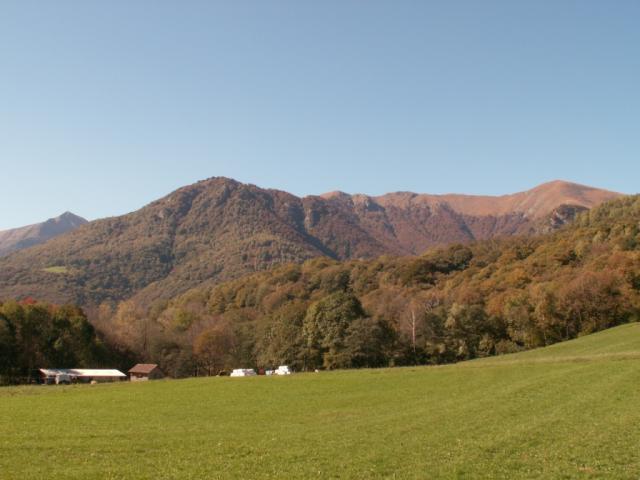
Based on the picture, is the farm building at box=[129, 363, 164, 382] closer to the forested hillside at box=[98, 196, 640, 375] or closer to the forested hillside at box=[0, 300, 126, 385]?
the forested hillside at box=[0, 300, 126, 385]

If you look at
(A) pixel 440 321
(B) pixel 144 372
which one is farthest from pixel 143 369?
(A) pixel 440 321

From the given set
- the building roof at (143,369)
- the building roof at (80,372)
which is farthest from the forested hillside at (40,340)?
the building roof at (143,369)

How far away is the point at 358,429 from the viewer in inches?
1247

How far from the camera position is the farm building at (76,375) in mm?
99438

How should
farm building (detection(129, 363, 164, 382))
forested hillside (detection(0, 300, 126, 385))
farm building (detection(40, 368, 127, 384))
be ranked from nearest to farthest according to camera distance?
1. forested hillside (detection(0, 300, 126, 385))
2. farm building (detection(40, 368, 127, 384))
3. farm building (detection(129, 363, 164, 382))

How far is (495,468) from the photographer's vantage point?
1947 centimetres

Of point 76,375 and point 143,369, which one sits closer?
point 76,375

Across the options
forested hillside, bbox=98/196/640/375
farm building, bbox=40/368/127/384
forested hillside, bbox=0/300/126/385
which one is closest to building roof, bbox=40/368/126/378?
farm building, bbox=40/368/127/384

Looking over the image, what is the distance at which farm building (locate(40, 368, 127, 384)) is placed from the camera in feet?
326

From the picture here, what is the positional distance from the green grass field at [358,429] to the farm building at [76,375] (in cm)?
4272

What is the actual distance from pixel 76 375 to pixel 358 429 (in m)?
85.2

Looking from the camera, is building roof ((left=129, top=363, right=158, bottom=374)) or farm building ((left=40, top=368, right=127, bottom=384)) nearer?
farm building ((left=40, top=368, right=127, bottom=384))

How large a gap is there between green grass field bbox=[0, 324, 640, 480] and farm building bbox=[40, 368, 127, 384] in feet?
140

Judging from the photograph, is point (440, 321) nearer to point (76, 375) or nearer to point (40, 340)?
point (76, 375)
